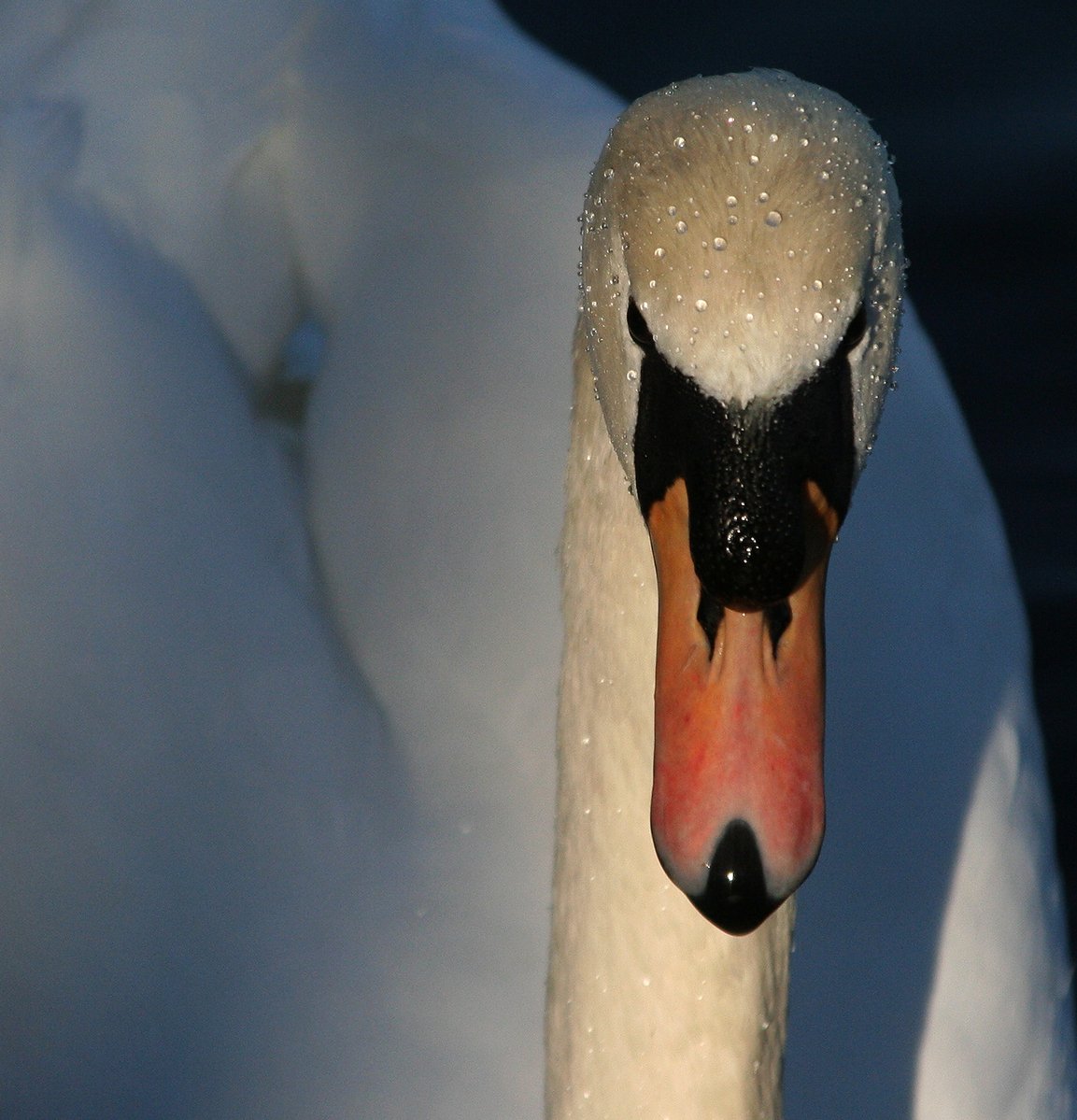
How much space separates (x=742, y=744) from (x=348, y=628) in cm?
187

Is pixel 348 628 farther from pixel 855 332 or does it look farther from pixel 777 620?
pixel 855 332

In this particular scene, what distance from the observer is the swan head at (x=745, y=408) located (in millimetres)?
2268

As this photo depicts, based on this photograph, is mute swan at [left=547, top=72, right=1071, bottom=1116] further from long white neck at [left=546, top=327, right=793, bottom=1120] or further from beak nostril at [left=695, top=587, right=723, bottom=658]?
long white neck at [left=546, top=327, right=793, bottom=1120]

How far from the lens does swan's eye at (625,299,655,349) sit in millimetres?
2373

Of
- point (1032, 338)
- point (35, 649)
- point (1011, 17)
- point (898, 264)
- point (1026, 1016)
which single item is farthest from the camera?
point (1011, 17)

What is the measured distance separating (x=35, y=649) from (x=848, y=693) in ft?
4.66

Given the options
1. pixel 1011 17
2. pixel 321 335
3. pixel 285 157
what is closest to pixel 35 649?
pixel 321 335

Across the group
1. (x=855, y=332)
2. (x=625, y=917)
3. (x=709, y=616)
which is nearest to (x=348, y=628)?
(x=625, y=917)

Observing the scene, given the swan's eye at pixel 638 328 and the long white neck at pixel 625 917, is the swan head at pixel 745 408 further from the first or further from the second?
the long white neck at pixel 625 917

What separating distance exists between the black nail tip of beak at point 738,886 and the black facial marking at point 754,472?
0.24 metres

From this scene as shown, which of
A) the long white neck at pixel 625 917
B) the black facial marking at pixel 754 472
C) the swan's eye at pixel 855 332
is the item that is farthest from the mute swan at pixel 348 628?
the swan's eye at pixel 855 332

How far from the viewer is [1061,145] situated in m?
6.06

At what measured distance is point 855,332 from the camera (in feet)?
7.71

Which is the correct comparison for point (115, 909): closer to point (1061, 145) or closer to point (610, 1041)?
point (610, 1041)
